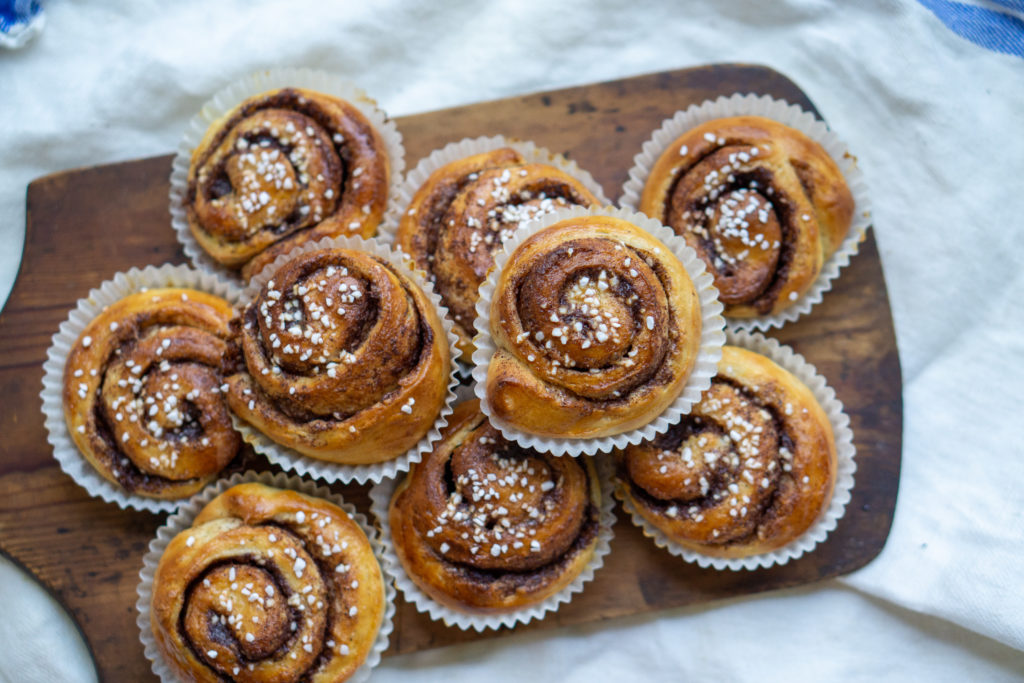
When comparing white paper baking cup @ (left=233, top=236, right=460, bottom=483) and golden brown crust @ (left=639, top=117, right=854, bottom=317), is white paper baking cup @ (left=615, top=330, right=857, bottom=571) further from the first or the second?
white paper baking cup @ (left=233, top=236, right=460, bottom=483)

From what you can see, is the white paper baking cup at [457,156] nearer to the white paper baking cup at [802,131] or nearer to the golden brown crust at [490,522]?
the white paper baking cup at [802,131]

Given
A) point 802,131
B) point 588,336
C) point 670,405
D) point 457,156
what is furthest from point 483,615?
point 802,131

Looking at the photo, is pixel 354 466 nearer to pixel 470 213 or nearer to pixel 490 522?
pixel 490 522

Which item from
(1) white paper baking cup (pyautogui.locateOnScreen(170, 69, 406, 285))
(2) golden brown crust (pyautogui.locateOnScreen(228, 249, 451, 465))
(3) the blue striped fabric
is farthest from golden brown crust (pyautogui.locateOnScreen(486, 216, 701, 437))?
(3) the blue striped fabric

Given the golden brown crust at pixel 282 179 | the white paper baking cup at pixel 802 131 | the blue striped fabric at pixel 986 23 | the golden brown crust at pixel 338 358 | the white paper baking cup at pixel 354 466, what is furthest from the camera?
the blue striped fabric at pixel 986 23

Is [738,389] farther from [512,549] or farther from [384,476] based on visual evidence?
[384,476]

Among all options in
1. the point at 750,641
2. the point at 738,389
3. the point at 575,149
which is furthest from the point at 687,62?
the point at 750,641

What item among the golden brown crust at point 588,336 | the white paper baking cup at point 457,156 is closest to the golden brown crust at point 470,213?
the white paper baking cup at point 457,156
